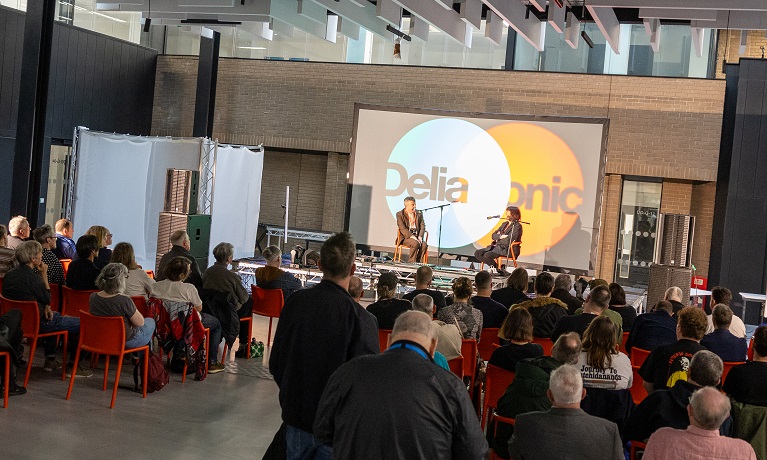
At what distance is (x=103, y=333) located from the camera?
21.1 ft

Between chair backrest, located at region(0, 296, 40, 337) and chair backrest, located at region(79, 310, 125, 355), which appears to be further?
chair backrest, located at region(0, 296, 40, 337)

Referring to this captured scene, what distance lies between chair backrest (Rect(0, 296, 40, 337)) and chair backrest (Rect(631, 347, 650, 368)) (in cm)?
444

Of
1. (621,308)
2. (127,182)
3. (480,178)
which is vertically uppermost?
(480,178)

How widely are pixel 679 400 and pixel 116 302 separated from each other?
4.07m

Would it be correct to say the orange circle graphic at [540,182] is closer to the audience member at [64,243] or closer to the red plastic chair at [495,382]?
the audience member at [64,243]

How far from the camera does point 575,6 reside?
12211mm

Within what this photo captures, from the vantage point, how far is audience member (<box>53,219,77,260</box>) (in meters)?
9.04

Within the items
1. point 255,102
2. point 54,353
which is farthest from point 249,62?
point 54,353

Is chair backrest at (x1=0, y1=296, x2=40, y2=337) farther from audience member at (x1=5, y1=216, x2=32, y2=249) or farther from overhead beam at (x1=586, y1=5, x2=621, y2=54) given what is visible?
overhead beam at (x1=586, y1=5, x2=621, y2=54)

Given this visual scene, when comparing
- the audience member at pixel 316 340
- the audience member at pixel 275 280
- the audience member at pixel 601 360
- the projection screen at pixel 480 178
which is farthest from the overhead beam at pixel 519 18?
the audience member at pixel 316 340

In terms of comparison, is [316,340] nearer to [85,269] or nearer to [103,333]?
[103,333]

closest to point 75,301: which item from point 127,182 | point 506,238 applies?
point 127,182

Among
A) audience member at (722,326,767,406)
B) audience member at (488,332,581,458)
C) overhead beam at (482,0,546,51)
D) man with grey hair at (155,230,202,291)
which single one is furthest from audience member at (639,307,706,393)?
overhead beam at (482,0,546,51)

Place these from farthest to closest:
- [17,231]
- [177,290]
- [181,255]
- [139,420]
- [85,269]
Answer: [17,231]
[181,255]
[85,269]
[177,290]
[139,420]
